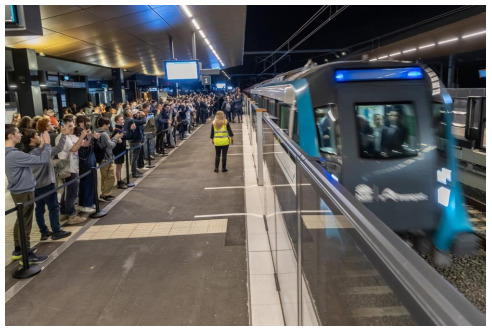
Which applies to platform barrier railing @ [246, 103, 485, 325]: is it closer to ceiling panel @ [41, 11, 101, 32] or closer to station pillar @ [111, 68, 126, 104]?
ceiling panel @ [41, 11, 101, 32]

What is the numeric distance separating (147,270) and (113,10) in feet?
23.7

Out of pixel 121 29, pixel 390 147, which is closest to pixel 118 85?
pixel 121 29

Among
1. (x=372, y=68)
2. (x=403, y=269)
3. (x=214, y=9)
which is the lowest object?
(x=403, y=269)

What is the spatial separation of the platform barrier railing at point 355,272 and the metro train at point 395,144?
324cm

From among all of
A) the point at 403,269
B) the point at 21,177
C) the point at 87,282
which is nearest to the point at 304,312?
the point at 403,269

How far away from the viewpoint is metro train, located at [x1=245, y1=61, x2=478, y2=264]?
16.9 feet

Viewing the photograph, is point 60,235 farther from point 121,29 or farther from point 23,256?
point 121,29

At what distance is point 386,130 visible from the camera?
559 cm

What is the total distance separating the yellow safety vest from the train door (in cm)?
483

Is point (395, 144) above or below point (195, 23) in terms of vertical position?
below

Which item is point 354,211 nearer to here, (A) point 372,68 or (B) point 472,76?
(A) point 372,68

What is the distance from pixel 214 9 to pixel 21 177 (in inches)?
314

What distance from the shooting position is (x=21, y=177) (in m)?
4.93

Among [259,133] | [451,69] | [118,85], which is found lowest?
[259,133]
